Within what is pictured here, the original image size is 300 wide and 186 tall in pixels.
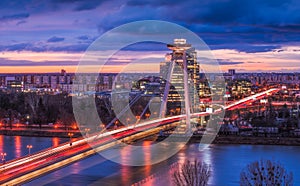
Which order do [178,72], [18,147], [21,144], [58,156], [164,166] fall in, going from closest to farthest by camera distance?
[58,156], [164,166], [18,147], [21,144], [178,72]

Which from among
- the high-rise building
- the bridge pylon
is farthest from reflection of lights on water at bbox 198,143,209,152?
the high-rise building

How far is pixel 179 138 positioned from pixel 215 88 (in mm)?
11870

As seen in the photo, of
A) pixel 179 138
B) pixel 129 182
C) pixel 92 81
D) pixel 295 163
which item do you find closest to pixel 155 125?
pixel 179 138

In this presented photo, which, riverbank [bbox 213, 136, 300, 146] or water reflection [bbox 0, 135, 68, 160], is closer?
water reflection [bbox 0, 135, 68, 160]

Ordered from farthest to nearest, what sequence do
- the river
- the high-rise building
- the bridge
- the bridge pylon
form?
the high-rise building → the bridge pylon → the river → the bridge

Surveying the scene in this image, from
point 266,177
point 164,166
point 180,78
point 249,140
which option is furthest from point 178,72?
point 266,177

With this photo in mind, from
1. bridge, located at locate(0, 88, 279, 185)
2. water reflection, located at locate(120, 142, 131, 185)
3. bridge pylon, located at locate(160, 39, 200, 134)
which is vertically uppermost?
bridge pylon, located at locate(160, 39, 200, 134)

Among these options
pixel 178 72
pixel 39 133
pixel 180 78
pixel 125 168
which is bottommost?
pixel 125 168

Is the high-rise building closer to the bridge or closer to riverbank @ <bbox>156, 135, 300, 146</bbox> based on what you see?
riverbank @ <bbox>156, 135, 300, 146</bbox>

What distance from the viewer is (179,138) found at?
8516 mm

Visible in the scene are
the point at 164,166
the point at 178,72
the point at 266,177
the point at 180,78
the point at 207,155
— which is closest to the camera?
the point at 266,177

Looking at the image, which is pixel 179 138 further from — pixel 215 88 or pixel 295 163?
pixel 215 88

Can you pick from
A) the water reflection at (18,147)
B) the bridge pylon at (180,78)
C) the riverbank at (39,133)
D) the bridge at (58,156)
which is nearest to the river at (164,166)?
the water reflection at (18,147)

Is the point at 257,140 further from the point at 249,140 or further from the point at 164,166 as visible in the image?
the point at 164,166
